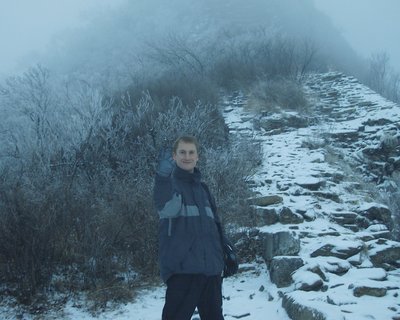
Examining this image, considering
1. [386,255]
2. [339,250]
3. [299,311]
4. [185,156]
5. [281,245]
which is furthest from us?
[281,245]

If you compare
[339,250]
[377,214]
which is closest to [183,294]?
[339,250]

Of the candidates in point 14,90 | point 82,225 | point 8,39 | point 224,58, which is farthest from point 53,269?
point 8,39

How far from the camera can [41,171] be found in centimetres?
650

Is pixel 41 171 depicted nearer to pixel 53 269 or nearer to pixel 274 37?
pixel 53 269

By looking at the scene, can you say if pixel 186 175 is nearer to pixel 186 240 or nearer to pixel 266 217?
pixel 186 240

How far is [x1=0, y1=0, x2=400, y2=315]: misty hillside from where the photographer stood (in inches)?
187

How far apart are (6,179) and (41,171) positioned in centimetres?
81

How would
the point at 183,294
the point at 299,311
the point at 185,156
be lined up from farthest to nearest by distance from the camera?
the point at 299,311 → the point at 185,156 → the point at 183,294

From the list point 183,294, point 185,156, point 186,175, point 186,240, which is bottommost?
point 183,294

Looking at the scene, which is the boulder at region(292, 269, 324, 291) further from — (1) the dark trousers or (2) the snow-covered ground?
(1) the dark trousers

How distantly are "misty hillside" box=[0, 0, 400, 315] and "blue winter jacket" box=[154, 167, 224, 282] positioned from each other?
7.37 feet

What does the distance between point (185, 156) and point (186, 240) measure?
609mm

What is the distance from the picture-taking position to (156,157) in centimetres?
754

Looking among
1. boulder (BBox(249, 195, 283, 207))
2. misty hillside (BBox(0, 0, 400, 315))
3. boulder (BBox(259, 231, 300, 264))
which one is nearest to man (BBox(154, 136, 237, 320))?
misty hillside (BBox(0, 0, 400, 315))
